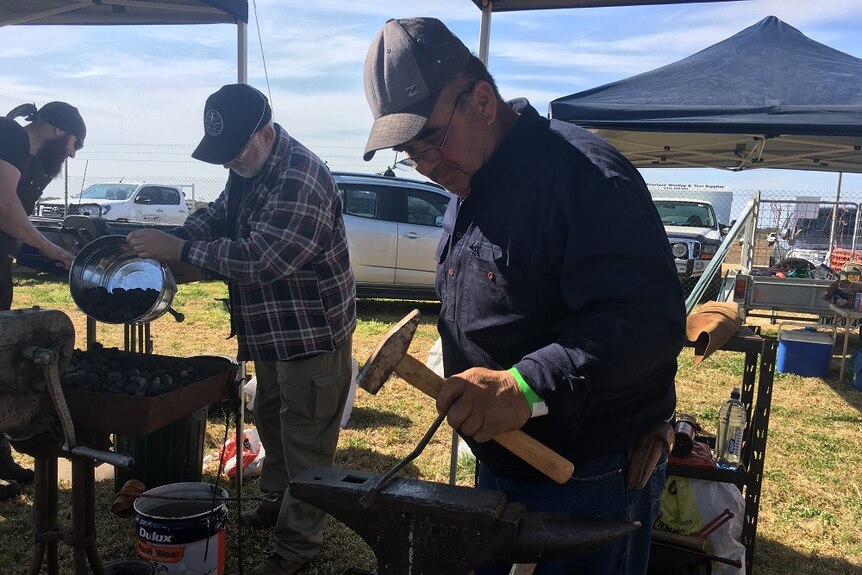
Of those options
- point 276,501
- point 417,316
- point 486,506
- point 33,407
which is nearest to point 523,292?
point 417,316

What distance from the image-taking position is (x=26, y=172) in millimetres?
3520

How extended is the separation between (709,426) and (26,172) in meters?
5.10

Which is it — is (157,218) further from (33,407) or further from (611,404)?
(611,404)

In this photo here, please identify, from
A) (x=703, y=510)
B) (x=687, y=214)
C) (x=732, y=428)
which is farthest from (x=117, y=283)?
(x=687, y=214)

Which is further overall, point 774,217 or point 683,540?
point 774,217

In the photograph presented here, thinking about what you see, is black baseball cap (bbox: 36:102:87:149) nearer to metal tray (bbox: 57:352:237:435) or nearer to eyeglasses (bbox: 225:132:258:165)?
eyeglasses (bbox: 225:132:258:165)

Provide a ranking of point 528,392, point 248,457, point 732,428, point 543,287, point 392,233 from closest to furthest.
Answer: point 528,392
point 543,287
point 732,428
point 248,457
point 392,233

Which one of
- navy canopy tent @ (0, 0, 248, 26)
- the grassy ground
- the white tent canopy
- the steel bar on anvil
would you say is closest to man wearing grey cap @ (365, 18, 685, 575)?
the steel bar on anvil

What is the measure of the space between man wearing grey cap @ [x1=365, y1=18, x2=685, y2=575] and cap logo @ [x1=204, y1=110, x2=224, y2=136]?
136 centimetres

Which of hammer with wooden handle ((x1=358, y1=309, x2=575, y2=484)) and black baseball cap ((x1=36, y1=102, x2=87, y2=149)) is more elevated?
black baseball cap ((x1=36, y1=102, x2=87, y2=149))

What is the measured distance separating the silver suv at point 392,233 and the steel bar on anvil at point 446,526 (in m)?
7.61

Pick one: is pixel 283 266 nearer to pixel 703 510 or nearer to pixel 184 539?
pixel 184 539

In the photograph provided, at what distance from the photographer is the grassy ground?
3238mm

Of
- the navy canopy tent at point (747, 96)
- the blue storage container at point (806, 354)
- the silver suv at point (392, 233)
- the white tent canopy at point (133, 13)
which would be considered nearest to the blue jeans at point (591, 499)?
the white tent canopy at point (133, 13)
